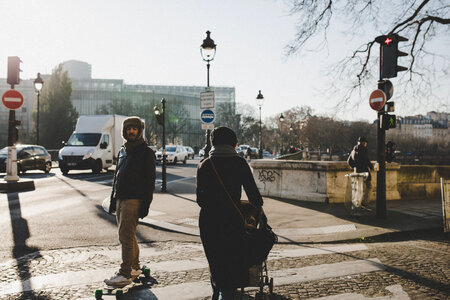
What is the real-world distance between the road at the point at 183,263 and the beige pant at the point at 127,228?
36 centimetres

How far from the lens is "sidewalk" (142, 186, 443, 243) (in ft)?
22.9

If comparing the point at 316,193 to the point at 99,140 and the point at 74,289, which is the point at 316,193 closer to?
the point at 74,289

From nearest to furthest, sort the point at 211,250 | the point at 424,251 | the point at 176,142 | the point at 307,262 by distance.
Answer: the point at 211,250
the point at 307,262
the point at 424,251
the point at 176,142

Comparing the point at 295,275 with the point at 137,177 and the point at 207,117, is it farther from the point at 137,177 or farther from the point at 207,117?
the point at 207,117

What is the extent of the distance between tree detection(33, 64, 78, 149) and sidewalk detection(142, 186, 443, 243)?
3716 cm

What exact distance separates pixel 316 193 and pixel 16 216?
294 inches

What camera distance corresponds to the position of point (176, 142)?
94312mm

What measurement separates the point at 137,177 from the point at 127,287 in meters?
1.21

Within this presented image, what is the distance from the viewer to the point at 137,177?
407 cm

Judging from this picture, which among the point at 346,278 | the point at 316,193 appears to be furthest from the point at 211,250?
the point at 316,193

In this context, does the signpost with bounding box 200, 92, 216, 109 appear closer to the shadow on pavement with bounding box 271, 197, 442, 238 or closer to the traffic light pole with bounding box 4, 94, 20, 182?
the shadow on pavement with bounding box 271, 197, 442, 238

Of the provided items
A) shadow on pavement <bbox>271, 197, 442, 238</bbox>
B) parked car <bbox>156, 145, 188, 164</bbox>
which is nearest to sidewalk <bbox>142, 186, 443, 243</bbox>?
shadow on pavement <bbox>271, 197, 442, 238</bbox>

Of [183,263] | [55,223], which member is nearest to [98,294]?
[183,263]

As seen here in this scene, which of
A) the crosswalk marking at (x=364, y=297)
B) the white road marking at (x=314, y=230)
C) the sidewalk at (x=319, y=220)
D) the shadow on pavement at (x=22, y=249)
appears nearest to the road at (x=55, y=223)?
the shadow on pavement at (x=22, y=249)
